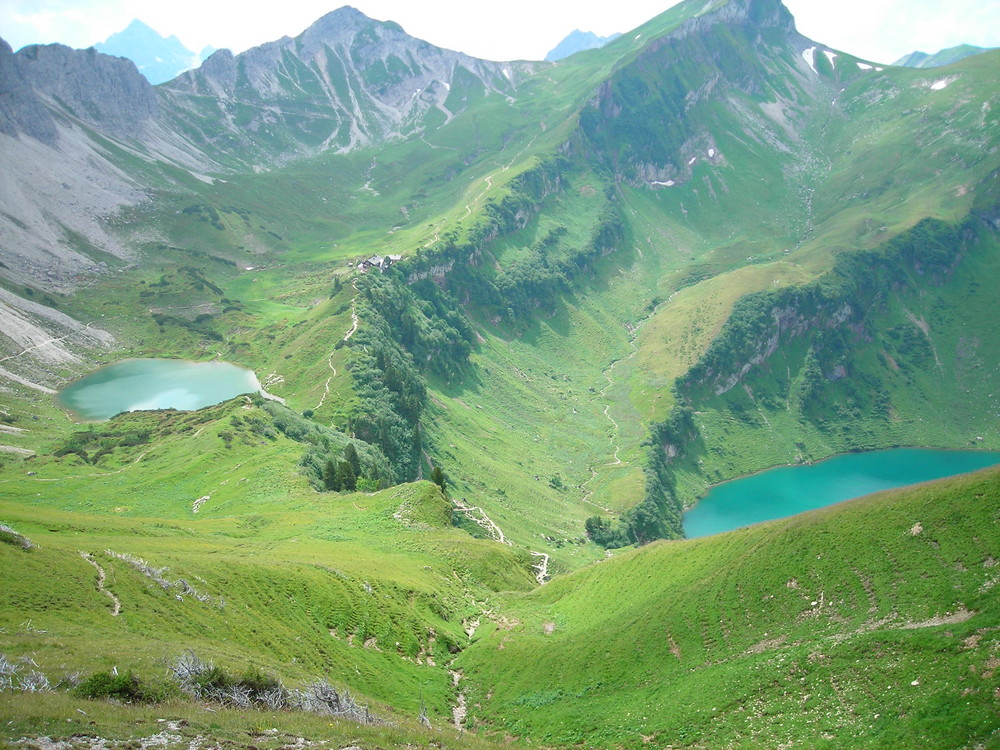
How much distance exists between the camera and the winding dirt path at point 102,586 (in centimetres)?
4297

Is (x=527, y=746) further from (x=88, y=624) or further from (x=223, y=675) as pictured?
(x=88, y=624)

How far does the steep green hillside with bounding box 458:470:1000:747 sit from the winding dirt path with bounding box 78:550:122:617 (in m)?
27.4

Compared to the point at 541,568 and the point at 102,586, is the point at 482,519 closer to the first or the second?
the point at 541,568

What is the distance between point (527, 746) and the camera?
148 ft

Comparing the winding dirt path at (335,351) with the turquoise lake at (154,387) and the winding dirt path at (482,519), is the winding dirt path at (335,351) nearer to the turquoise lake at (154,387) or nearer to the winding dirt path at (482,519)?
the turquoise lake at (154,387)

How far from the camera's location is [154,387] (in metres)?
172

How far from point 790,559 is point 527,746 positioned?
24950mm

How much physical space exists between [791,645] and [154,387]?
169 metres

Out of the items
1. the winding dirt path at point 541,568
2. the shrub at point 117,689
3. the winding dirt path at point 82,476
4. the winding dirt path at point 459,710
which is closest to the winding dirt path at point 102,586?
the shrub at point 117,689

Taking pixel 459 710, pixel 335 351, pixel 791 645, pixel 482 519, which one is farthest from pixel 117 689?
pixel 335 351

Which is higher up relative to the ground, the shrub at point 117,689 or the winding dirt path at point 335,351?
the winding dirt path at point 335,351

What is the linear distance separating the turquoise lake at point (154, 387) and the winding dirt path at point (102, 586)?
111992 millimetres

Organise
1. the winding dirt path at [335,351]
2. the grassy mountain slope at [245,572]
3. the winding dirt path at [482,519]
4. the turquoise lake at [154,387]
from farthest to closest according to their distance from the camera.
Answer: the turquoise lake at [154,387], the winding dirt path at [335,351], the winding dirt path at [482,519], the grassy mountain slope at [245,572]

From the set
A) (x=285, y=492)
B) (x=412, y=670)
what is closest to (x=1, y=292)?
(x=285, y=492)
